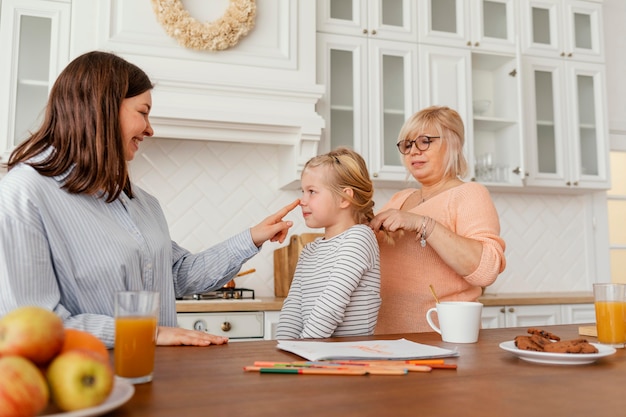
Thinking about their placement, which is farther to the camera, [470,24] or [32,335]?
[470,24]

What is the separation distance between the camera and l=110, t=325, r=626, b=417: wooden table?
2.23ft

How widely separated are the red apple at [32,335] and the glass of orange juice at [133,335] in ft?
0.49

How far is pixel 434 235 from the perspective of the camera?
5.14 ft

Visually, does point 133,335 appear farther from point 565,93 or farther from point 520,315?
point 565,93

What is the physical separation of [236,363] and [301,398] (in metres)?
0.26

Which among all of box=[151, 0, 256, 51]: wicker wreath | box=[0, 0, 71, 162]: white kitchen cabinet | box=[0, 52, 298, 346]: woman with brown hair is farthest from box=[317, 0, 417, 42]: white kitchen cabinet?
box=[0, 52, 298, 346]: woman with brown hair

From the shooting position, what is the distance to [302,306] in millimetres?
1595

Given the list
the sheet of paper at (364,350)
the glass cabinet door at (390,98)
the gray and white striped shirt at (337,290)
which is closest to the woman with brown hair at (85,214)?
the sheet of paper at (364,350)

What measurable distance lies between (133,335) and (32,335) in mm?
→ 196

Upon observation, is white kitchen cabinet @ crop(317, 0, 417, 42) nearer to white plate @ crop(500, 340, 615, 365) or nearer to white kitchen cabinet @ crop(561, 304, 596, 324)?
white kitchen cabinet @ crop(561, 304, 596, 324)

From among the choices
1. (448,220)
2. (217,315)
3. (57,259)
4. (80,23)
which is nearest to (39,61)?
(80,23)

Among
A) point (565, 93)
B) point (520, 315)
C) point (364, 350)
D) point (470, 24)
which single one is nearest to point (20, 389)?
point (364, 350)

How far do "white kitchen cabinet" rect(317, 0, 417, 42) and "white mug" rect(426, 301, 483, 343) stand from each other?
7.38 feet

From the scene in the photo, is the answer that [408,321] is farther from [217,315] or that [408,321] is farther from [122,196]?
[217,315]
